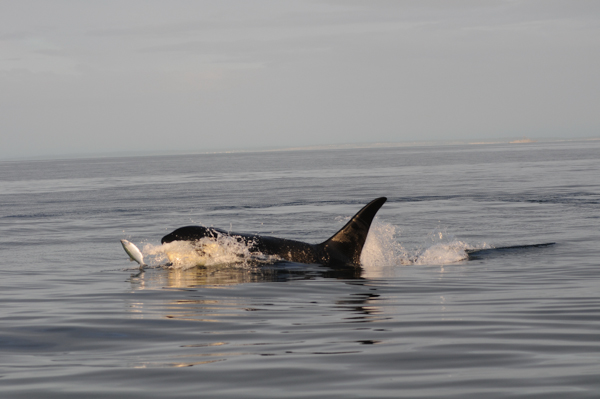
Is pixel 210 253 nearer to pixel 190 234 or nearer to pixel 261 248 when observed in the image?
pixel 190 234

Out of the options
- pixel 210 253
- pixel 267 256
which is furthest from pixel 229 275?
pixel 267 256

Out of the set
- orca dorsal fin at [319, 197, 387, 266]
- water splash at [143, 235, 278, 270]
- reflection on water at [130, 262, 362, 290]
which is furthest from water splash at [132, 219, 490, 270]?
orca dorsal fin at [319, 197, 387, 266]

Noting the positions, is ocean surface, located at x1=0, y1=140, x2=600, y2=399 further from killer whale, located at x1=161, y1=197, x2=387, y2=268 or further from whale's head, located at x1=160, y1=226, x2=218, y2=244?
whale's head, located at x1=160, y1=226, x2=218, y2=244

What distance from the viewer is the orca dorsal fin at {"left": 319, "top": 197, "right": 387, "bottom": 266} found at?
548 inches

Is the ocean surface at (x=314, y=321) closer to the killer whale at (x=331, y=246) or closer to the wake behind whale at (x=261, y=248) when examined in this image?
the wake behind whale at (x=261, y=248)

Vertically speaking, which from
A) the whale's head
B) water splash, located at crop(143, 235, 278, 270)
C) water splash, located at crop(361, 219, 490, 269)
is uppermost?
the whale's head

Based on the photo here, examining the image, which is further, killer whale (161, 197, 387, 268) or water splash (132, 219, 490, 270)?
killer whale (161, 197, 387, 268)

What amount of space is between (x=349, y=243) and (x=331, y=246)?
0.39 metres

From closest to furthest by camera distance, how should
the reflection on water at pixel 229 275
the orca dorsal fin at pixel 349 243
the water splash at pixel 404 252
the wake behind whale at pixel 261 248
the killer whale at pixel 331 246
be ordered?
the reflection on water at pixel 229 275 < the wake behind whale at pixel 261 248 < the killer whale at pixel 331 246 < the orca dorsal fin at pixel 349 243 < the water splash at pixel 404 252

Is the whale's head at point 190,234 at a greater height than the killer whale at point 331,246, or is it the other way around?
the whale's head at point 190,234

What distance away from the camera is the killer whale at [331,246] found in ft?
45.1

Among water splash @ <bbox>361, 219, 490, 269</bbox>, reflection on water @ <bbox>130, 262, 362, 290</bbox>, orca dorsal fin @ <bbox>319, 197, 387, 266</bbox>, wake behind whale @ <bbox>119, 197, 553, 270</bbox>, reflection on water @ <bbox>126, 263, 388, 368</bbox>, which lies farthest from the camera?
water splash @ <bbox>361, 219, 490, 269</bbox>

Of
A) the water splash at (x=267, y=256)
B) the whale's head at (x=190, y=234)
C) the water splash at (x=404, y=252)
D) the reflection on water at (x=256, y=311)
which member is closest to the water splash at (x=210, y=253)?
the water splash at (x=267, y=256)

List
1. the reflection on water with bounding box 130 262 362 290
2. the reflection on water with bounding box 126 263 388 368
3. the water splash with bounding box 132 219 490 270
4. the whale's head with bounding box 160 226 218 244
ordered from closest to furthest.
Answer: the reflection on water with bounding box 126 263 388 368, the reflection on water with bounding box 130 262 362 290, the whale's head with bounding box 160 226 218 244, the water splash with bounding box 132 219 490 270
